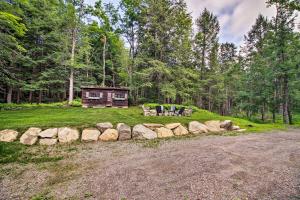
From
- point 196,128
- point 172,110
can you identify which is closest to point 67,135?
point 196,128

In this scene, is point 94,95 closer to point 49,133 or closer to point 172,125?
point 49,133

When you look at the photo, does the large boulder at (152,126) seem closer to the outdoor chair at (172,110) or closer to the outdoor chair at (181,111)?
the outdoor chair at (172,110)

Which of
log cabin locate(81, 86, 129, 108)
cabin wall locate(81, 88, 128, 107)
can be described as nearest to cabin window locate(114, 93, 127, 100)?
log cabin locate(81, 86, 129, 108)

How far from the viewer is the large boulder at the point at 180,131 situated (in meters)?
8.50

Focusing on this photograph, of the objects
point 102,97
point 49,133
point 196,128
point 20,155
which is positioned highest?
point 102,97

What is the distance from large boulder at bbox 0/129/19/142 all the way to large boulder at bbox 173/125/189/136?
6.90m

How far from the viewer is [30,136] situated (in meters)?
6.09

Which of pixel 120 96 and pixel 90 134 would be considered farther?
pixel 120 96

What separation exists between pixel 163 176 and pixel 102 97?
42.7 feet

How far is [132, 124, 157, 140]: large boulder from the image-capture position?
748 cm

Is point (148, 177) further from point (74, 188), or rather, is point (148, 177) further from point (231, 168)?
point (231, 168)

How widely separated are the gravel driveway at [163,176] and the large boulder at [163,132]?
8.48ft

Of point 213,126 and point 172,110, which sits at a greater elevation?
point 172,110

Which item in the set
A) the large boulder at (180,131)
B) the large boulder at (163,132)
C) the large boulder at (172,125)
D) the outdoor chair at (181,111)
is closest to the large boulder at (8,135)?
the large boulder at (163,132)
